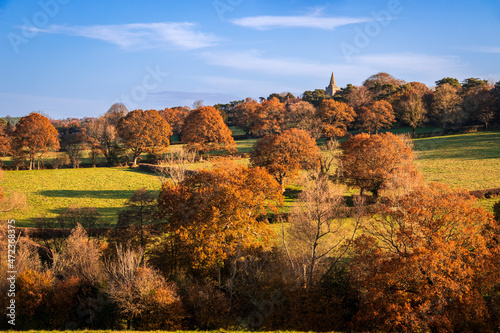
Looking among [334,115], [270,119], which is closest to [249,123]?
[270,119]

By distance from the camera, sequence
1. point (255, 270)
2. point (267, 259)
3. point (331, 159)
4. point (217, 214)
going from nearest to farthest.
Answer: point (255, 270)
point (217, 214)
point (267, 259)
point (331, 159)

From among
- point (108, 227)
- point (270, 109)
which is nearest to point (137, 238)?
point (108, 227)

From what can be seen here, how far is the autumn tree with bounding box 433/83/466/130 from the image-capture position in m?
79.2

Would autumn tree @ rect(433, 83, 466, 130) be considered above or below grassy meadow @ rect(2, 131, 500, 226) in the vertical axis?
above

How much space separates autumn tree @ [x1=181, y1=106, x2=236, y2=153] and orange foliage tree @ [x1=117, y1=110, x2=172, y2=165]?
458 centimetres

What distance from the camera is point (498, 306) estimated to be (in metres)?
20.2


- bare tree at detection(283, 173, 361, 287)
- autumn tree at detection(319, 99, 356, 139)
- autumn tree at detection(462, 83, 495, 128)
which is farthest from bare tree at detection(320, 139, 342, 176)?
autumn tree at detection(462, 83, 495, 128)

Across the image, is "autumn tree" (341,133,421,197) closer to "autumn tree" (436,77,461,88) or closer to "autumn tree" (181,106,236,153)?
"autumn tree" (181,106,236,153)

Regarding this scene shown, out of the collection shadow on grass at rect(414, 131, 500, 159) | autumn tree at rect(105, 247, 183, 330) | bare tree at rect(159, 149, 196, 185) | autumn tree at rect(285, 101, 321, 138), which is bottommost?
autumn tree at rect(105, 247, 183, 330)

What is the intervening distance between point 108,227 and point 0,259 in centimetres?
849

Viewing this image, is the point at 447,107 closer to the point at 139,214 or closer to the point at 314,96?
the point at 314,96

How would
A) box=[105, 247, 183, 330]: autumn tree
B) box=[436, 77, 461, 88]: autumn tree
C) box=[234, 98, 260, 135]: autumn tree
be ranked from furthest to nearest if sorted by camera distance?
box=[436, 77, 461, 88]: autumn tree
box=[234, 98, 260, 135]: autumn tree
box=[105, 247, 183, 330]: autumn tree

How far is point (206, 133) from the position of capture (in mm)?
67688

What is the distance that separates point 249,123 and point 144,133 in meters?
36.1
